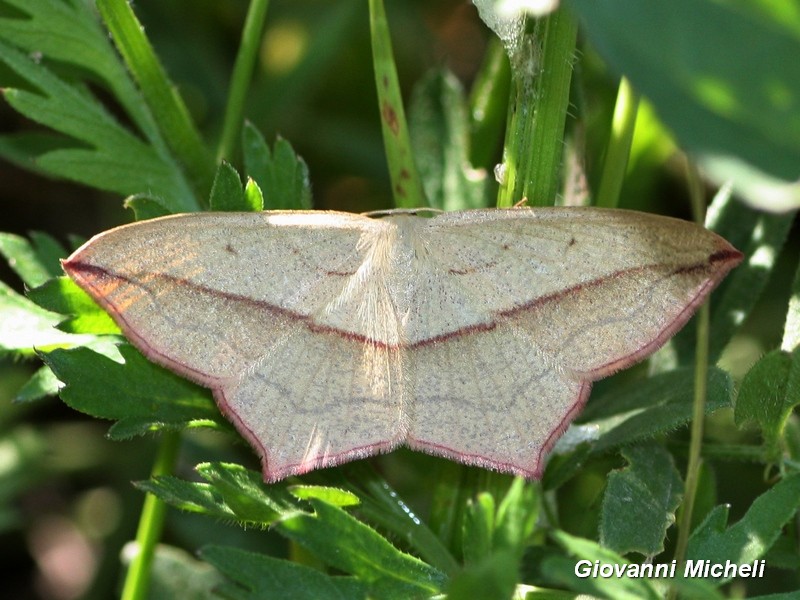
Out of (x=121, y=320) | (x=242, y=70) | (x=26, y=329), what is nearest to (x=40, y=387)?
(x=26, y=329)

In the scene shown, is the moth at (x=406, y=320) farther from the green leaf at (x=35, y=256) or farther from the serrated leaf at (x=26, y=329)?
the green leaf at (x=35, y=256)

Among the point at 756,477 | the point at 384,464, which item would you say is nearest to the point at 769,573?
the point at 756,477

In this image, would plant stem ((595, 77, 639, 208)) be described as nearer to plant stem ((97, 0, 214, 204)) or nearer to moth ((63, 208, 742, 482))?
moth ((63, 208, 742, 482))

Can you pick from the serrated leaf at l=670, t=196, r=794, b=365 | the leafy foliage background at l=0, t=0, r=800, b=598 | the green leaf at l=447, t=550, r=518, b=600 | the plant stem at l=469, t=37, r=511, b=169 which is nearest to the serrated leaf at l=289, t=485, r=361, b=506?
the leafy foliage background at l=0, t=0, r=800, b=598

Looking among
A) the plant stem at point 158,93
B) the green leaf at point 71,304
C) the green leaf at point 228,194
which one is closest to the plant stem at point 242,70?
the plant stem at point 158,93

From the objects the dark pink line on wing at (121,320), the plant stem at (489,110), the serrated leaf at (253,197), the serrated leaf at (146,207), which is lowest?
the dark pink line on wing at (121,320)

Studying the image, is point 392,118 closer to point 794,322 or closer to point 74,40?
point 74,40

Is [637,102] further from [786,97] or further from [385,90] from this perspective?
[786,97]
